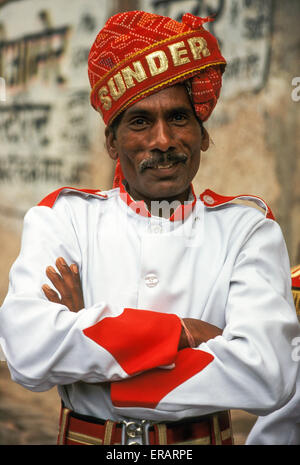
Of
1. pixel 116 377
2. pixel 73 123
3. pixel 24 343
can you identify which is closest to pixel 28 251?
pixel 24 343

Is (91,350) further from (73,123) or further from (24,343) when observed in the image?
(73,123)

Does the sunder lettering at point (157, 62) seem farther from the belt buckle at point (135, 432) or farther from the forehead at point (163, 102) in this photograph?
the belt buckle at point (135, 432)

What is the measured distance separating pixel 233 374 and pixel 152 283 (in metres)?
0.40

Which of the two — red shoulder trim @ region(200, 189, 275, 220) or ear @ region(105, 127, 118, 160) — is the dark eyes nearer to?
ear @ region(105, 127, 118, 160)

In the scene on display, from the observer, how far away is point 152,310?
195 centimetres

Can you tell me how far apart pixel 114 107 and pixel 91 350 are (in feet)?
2.69

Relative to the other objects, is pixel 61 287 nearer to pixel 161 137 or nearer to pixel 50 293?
pixel 50 293

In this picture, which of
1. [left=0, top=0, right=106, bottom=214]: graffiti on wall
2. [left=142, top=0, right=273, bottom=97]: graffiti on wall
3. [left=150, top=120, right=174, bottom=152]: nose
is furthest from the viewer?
[left=0, top=0, right=106, bottom=214]: graffiti on wall

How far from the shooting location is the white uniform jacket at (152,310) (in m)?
1.73

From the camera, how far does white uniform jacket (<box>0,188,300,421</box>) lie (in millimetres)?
1730

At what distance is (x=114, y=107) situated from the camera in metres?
2.05

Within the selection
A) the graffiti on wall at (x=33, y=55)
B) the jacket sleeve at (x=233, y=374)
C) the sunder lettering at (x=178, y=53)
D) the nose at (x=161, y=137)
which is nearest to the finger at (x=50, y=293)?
the jacket sleeve at (x=233, y=374)

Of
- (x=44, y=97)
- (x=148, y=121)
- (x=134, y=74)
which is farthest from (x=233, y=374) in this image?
(x=44, y=97)

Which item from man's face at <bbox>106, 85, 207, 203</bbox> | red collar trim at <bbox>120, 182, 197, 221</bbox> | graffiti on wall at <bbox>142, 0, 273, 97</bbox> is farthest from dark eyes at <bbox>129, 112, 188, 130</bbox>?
graffiti on wall at <bbox>142, 0, 273, 97</bbox>
